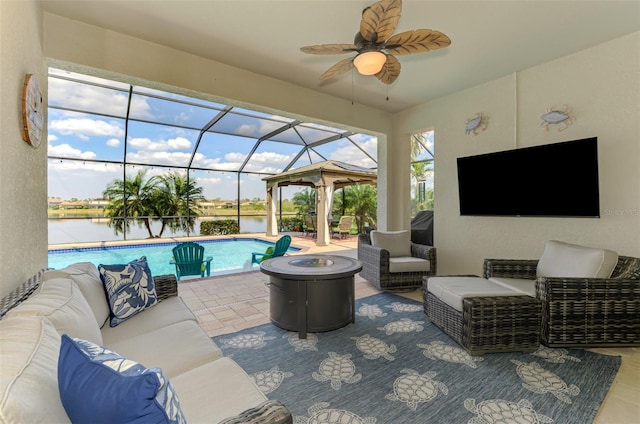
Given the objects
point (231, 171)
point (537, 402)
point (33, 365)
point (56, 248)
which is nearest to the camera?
point (33, 365)

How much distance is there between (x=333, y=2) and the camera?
7.93 feet

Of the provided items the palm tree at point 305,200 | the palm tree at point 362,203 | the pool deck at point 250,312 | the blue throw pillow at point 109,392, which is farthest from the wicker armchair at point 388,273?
the palm tree at point 305,200

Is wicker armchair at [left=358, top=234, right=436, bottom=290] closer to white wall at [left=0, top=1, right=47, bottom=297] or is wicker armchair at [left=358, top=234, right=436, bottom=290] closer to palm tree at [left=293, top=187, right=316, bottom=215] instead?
white wall at [left=0, top=1, right=47, bottom=297]

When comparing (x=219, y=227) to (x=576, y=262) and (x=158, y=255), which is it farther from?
(x=576, y=262)

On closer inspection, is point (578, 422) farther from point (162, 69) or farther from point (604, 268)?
point (162, 69)

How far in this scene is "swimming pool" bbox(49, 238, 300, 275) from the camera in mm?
7039

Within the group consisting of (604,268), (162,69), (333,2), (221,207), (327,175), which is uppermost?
(333,2)

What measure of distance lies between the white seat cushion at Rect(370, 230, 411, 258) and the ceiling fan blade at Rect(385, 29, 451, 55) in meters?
2.71

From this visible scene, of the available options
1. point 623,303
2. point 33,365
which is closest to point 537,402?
point 623,303

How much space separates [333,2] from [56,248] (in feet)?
31.3

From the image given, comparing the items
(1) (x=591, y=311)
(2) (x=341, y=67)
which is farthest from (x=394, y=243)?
(2) (x=341, y=67)

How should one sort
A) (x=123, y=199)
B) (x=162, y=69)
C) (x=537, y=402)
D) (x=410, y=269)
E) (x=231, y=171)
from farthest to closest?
(x=231, y=171) < (x=123, y=199) < (x=410, y=269) < (x=162, y=69) < (x=537, y=402)

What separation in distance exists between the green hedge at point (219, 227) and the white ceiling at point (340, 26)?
27.3 ft

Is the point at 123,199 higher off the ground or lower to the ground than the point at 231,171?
lower
